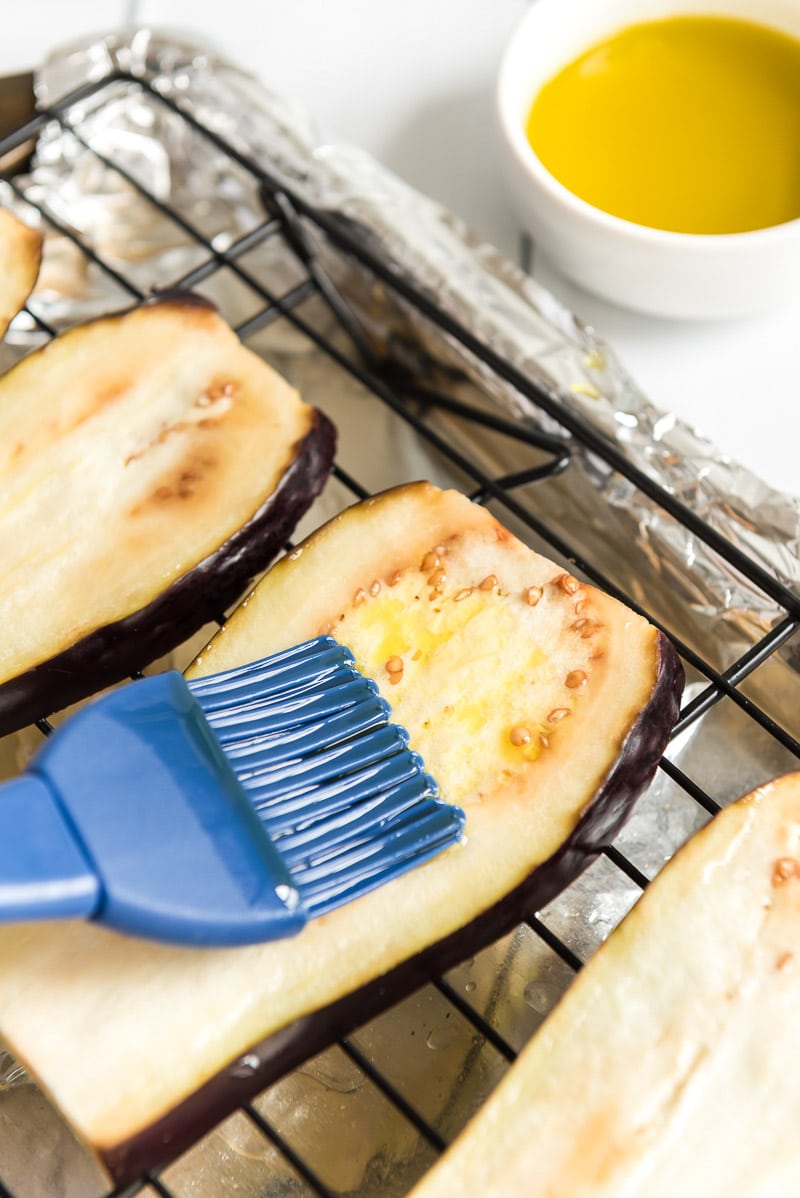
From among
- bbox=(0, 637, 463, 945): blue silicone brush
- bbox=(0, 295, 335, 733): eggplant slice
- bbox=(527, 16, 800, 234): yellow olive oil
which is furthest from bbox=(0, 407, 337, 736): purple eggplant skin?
bbox=(527, 16, 800, 234): yellow olive oil

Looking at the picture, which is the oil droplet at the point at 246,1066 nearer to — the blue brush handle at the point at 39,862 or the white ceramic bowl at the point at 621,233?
the blue brush handle at the point at 39,862

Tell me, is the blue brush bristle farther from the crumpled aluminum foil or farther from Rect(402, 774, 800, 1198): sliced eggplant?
the crumpled aluminum foil

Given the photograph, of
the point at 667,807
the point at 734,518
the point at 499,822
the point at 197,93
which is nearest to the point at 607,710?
the point at 499,822

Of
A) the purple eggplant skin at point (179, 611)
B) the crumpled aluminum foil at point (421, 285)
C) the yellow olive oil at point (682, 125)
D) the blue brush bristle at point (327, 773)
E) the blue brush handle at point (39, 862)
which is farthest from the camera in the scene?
the yellow olive oil at point (682, 125)

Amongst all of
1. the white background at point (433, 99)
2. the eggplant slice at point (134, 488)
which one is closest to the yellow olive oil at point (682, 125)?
the white background at point (433, 99)

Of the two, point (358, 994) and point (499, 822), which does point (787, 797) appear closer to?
point (499, 822)

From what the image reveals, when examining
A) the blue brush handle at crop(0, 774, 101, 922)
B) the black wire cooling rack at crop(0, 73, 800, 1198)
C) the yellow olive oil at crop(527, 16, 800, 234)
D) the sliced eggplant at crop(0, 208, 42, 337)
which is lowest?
the black wire cooling rack at crop(0, 73, 800, 1198)
